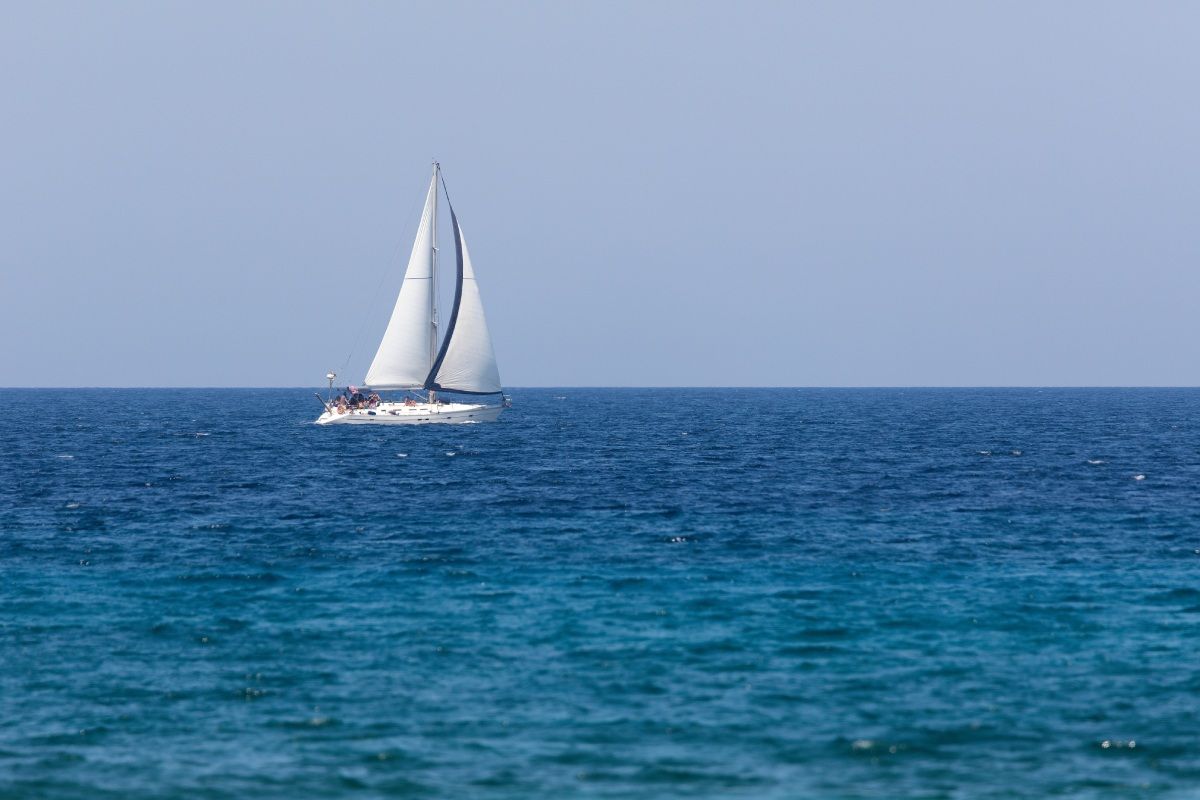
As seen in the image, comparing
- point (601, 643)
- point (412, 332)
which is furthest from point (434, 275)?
point (601, 643)

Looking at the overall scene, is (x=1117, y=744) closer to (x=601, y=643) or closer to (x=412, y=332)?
(x=601, y=643)

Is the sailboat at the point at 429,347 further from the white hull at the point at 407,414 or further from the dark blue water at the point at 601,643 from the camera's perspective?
the dark blue water at the point at 601,643

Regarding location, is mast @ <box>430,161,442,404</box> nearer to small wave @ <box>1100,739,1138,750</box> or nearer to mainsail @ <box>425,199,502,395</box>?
mainsail @ <box>425,199,502,395</box>

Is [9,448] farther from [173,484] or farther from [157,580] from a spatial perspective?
[157,580]

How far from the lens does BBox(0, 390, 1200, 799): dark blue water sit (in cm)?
1947

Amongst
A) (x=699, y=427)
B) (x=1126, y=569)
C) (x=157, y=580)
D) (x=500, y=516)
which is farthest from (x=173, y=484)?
(x=699, y=427)

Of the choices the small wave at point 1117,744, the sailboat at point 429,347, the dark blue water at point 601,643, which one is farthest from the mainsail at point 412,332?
the small wave at point 1117,744

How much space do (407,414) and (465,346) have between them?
24.1 feet

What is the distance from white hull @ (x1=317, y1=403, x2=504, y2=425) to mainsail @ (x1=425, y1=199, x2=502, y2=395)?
67.9 inches

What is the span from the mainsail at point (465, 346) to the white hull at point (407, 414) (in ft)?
5.66

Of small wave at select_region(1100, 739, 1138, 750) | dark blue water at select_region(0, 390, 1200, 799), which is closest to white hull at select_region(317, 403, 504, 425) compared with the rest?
dark blue water at select_region(0, 390, 1200, 799)

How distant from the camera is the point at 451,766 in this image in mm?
19547

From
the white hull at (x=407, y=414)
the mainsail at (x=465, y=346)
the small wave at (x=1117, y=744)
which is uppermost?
the mainsail at (x=465, y=346)

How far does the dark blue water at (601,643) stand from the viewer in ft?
63.9
